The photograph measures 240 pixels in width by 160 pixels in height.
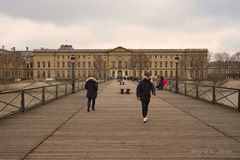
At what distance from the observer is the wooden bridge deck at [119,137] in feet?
23.4

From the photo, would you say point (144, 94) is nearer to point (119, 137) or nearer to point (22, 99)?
point (119, 137)

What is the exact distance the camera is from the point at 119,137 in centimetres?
898

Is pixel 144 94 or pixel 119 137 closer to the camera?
pixel 119 137

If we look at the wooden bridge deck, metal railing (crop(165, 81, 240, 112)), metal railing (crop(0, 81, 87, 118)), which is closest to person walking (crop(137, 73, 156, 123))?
the wooden bridge deck

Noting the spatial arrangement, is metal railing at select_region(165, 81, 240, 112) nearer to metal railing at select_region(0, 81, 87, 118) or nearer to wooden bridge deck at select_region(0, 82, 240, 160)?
wooden bridge deck at select_region(0, 82, 240, 160)

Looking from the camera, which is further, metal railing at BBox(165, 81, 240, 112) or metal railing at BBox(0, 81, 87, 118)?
metal railing at BBox(165, 81, 240, 112)

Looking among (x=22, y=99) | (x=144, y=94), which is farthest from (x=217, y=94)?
(x=22, y=99)

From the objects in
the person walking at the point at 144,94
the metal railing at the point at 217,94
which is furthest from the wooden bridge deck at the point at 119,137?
the metal railing at the point at 217,94

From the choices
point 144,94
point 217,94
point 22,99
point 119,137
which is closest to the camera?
point 119,137

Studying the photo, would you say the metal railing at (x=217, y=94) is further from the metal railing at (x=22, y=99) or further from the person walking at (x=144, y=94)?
the metal railing at (x=22, y=99)

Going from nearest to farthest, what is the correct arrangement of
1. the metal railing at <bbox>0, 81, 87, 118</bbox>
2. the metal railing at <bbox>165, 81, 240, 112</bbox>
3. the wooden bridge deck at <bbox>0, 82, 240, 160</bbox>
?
the wooden bridge deck at <bbox>0, 82, 240, 160</bbox>
the metal railing at <bbox>0, 81, 87, 118</bbox>
the metal railing at <bbox>165, 81, 240, 112</bbox>

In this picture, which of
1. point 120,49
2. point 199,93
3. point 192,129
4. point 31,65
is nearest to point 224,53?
Answer: point 120,49

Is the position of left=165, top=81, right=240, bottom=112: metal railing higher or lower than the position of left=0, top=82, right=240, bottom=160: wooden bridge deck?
higher

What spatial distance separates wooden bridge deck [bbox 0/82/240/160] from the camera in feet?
23.4
